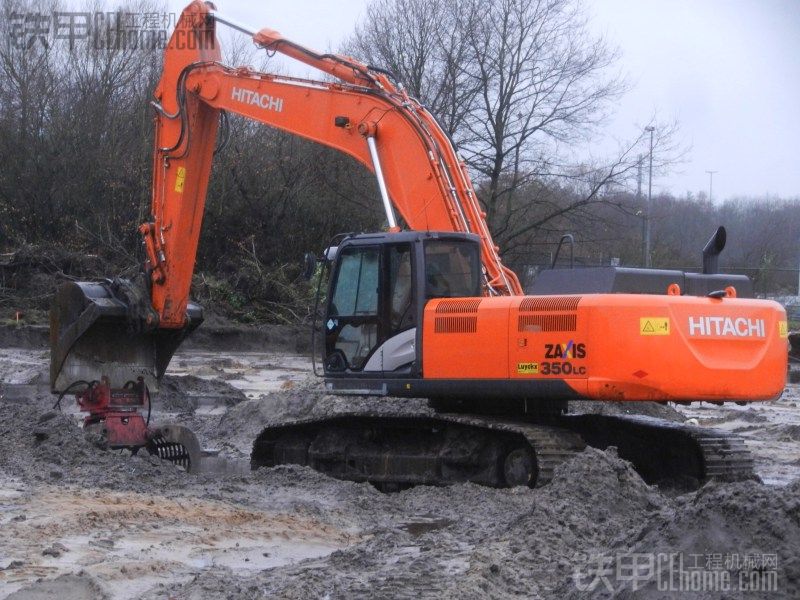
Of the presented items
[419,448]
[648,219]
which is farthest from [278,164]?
[419,448]

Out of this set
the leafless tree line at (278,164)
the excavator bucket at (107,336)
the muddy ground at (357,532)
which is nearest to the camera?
the muddy ground at (357,532)

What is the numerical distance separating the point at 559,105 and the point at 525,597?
22980mm

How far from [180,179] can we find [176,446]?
260cm

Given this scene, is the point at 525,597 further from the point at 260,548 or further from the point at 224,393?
the point at 224,393

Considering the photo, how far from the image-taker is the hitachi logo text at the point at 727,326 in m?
7.76

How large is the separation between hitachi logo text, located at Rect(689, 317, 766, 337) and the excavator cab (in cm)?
190

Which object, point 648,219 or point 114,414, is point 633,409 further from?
point 648,219

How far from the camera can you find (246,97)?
10.2 meters

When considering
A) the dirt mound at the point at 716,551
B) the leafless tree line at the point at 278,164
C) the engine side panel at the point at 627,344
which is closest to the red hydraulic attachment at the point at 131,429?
the engine side panel at the point at 627,344

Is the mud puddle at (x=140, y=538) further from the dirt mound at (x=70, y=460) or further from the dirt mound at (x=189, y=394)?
the dirt mound at (x=189, y=394)

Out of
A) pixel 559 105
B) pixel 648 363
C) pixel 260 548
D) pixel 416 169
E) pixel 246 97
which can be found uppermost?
pixel 559 105

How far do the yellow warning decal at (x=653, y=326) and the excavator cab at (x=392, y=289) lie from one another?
5.49 ft

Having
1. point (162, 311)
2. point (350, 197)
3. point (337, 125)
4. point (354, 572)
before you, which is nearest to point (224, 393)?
point (162, 311)

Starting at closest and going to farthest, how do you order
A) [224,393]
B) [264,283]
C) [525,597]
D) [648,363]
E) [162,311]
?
[525,597] < [648,363] < [162,311] < [224,393] < [264,283]
